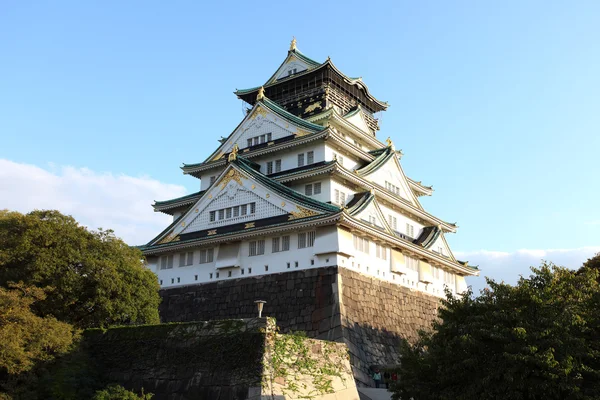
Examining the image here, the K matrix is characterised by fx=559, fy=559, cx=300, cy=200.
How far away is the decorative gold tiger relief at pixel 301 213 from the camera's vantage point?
29828 mm

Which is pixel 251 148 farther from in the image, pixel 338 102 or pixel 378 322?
pixel 378 322

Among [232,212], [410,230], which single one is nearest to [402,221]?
[410,230]

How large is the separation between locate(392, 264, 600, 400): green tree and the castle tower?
792 cm

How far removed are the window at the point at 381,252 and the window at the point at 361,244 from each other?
4.00ft

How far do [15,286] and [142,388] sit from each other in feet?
20.7

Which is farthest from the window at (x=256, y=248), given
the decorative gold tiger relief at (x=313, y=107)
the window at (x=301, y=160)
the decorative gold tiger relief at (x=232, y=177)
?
the decorative gold tiger relief at (x=313, y=107)

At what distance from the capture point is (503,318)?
1833 centimetres

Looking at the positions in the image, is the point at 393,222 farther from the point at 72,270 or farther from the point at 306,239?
the point at 72,270

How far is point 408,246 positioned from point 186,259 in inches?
545

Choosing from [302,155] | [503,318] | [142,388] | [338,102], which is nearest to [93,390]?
[142,388]

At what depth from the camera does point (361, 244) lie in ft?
104

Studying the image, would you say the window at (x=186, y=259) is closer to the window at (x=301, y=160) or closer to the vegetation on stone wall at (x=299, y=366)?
the window at (x=301, y=160)

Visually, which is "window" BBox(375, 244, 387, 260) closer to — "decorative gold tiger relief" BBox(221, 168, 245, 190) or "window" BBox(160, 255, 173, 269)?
"decorative gold tiger relief" BBox(221, 168, 245, 190)

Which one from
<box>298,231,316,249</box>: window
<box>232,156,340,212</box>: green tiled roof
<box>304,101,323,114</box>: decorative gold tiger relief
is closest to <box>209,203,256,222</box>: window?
<box>232,156,340,212</box>: green tiled roof
